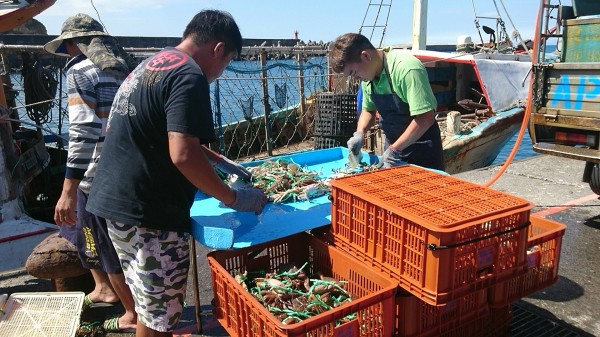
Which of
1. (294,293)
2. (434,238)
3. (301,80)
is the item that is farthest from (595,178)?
(301,80)

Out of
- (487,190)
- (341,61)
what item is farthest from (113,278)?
(487,190)

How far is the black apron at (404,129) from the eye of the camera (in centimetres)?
342

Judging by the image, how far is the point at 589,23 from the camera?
4645 mm

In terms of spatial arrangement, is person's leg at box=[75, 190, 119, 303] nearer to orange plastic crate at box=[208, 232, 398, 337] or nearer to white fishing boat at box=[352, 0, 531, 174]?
orange plastic crate at box=[208, 232, 398, 337]

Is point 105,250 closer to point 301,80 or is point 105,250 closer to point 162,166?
point 162,166

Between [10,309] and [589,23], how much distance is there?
5626 millimetres

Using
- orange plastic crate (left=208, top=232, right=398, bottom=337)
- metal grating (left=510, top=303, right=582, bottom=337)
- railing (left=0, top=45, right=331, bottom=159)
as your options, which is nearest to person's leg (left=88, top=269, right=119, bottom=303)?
orange plastic crate (left=208, top=232, right=398, bottom=337)

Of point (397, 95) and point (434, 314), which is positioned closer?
point (434, 314)

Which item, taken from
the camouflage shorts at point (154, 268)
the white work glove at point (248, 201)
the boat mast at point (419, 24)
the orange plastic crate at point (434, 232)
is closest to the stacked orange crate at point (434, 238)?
the orange plastic crate at point (434, 232)

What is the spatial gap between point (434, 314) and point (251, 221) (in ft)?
3.36

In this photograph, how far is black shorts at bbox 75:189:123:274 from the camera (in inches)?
109

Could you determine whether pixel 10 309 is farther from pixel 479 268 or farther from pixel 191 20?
pixel 479 268

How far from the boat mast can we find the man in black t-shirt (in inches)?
403

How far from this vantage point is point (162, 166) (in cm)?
211
